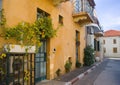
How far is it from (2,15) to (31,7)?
2305 mm

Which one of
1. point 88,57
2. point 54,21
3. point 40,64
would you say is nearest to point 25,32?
point 40,64

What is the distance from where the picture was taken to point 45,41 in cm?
1120

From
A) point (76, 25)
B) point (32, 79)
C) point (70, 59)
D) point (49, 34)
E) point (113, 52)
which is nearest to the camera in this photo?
point (32, 79)

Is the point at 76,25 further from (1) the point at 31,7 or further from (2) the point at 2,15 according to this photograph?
(2) the point at 2,15

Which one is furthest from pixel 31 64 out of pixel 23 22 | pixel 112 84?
pixel 112 84

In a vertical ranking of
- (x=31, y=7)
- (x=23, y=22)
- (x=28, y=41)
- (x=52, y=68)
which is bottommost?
(x=52, y=68)

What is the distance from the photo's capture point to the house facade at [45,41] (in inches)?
304

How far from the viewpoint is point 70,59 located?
1570 centimetres

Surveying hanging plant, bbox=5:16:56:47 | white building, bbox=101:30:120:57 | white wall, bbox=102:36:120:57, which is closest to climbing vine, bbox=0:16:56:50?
hanging plant, bbox=5:16:56:47

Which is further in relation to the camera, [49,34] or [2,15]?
[49,34]

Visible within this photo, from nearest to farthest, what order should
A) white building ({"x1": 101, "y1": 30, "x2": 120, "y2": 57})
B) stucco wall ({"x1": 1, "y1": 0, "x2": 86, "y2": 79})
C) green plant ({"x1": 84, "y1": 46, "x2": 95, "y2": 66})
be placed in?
stucco wall ({"x1": 1, "y1": 0, "x2": 86, "y2": 79}), green plant ({"x1": 84, "y1": 46, "x2": 95, "y2": 66}), white building ({"x1": 101, "y1": 30, "x2": 120, "y2": 57})

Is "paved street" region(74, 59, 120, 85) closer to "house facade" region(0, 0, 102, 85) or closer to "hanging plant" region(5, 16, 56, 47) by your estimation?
"house facade" region(0, 0, 102, 85)

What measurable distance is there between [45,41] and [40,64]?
1.44 meters

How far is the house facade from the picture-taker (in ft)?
25.4
